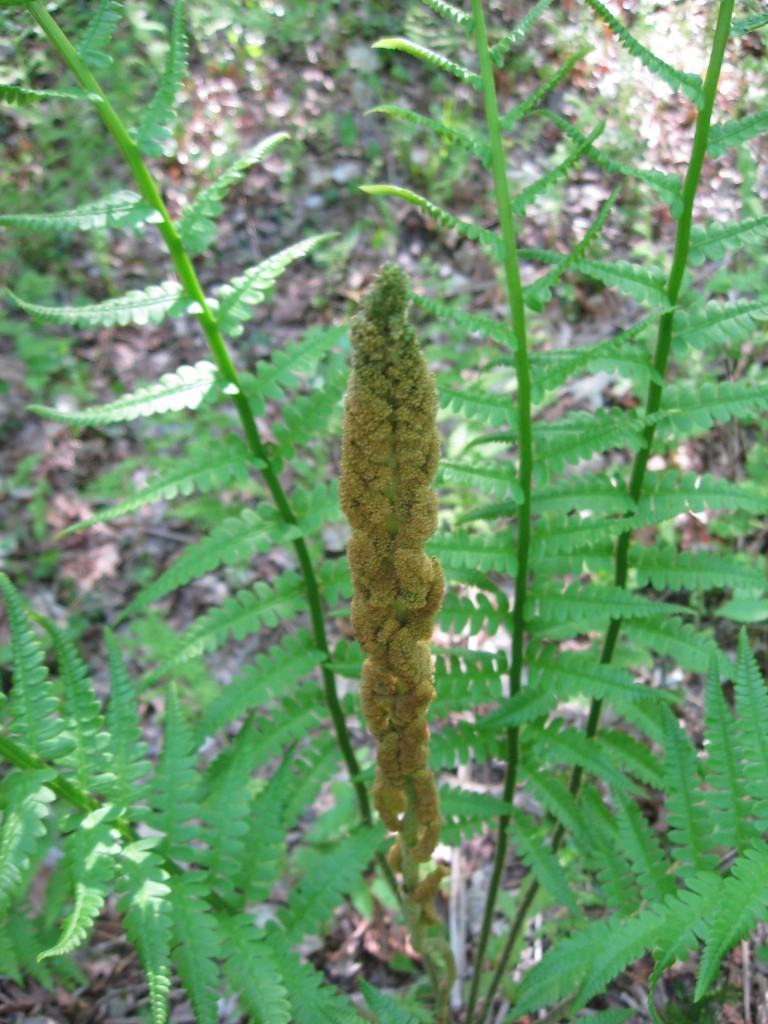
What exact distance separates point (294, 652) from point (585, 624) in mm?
915

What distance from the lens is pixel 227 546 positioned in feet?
7.54

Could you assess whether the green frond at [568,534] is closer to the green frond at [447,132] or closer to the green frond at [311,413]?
the green frond at [311,413]

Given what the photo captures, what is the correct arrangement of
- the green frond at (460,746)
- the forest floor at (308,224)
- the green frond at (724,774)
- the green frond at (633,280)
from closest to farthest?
the green frond at (724,774) < the green frond at (633,280) < the green frond at (460,746) < the forest floor at (308,224)

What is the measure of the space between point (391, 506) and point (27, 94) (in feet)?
4.16

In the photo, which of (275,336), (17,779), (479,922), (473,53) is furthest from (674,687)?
(473,53)

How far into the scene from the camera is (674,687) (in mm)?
3613

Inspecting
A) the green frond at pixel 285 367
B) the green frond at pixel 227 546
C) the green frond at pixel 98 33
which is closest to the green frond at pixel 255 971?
the green frond at pixel 227 546

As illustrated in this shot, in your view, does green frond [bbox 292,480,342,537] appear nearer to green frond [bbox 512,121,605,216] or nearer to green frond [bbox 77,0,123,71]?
green frond [bbox 512,121,605,216]

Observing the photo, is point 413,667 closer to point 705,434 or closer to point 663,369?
point 663,369

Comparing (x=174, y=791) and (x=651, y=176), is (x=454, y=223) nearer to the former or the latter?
(x=651, y=176)

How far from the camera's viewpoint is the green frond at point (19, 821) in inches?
64.5

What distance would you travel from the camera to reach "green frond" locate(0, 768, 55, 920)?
5.37 feet

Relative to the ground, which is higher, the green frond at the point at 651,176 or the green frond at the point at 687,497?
the green frond at the point at 651,176

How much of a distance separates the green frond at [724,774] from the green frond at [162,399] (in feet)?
4.82
